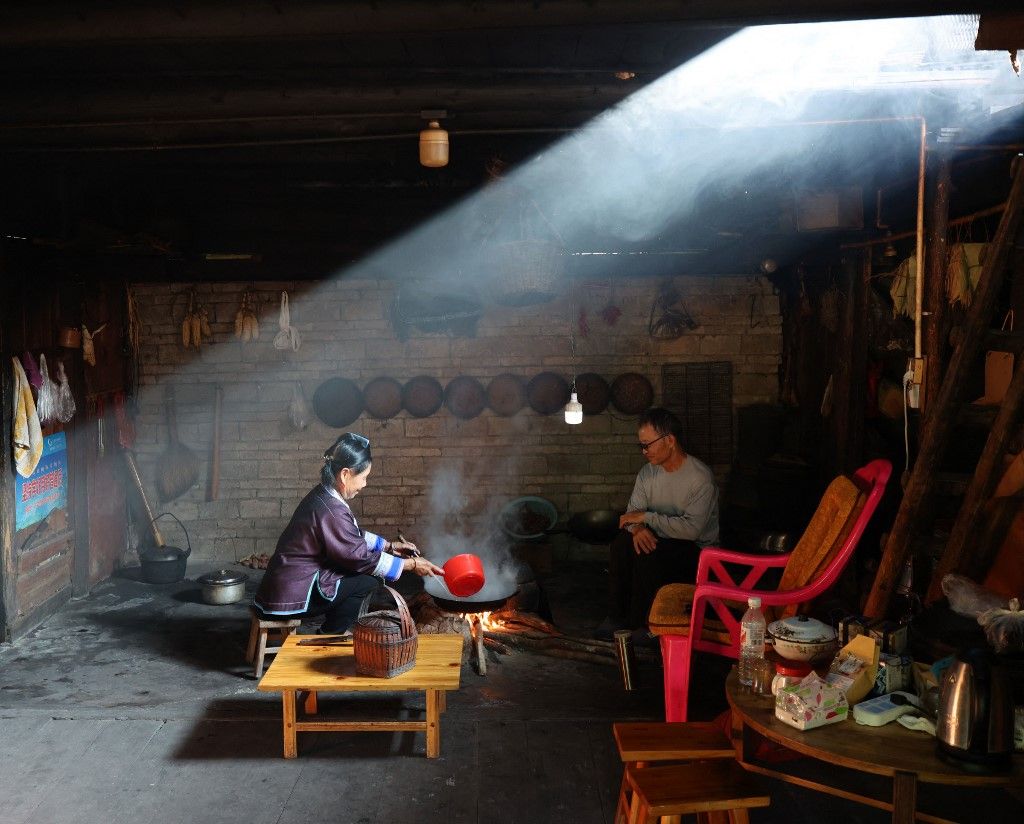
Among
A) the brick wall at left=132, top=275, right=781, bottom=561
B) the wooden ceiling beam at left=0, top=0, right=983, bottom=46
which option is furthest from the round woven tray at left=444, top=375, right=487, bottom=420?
the wooden ceiling beam at left=0, top=0, right=983, bottom=46

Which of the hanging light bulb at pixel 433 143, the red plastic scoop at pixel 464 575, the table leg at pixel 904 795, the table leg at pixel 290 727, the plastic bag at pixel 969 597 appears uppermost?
the hanging light bulb at pixel 433 143

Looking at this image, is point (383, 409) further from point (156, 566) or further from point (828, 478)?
point (828, 478)

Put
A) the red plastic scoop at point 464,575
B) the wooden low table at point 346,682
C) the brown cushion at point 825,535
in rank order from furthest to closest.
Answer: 1. the red plastic scoop at point 464,575
2. the brown cushion at point 825,535
3. the wooden low table at point 346,682

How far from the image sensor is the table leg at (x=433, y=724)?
4.77 meters

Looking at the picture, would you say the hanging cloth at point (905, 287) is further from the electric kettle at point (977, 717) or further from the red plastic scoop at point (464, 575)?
the electric kettle at point (977, 717)

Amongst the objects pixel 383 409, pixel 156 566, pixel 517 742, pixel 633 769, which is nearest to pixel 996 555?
pixel 633 769

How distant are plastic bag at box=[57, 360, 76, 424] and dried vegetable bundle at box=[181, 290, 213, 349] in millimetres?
1488

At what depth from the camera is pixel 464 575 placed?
18.2 ft

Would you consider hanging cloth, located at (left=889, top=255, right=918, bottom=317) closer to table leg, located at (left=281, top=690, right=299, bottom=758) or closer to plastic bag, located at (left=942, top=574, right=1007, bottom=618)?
plastic bag, located at (left=942, top=574, right=1007, bottom=618)

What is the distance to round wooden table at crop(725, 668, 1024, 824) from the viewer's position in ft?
9.72

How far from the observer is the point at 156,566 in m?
8.28

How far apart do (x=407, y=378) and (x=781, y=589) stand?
490 cm

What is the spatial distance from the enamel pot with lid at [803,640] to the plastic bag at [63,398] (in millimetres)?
6195

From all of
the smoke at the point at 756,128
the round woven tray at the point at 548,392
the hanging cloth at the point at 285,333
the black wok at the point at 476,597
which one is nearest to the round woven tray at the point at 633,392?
the round woven tray at the point at 548,392
